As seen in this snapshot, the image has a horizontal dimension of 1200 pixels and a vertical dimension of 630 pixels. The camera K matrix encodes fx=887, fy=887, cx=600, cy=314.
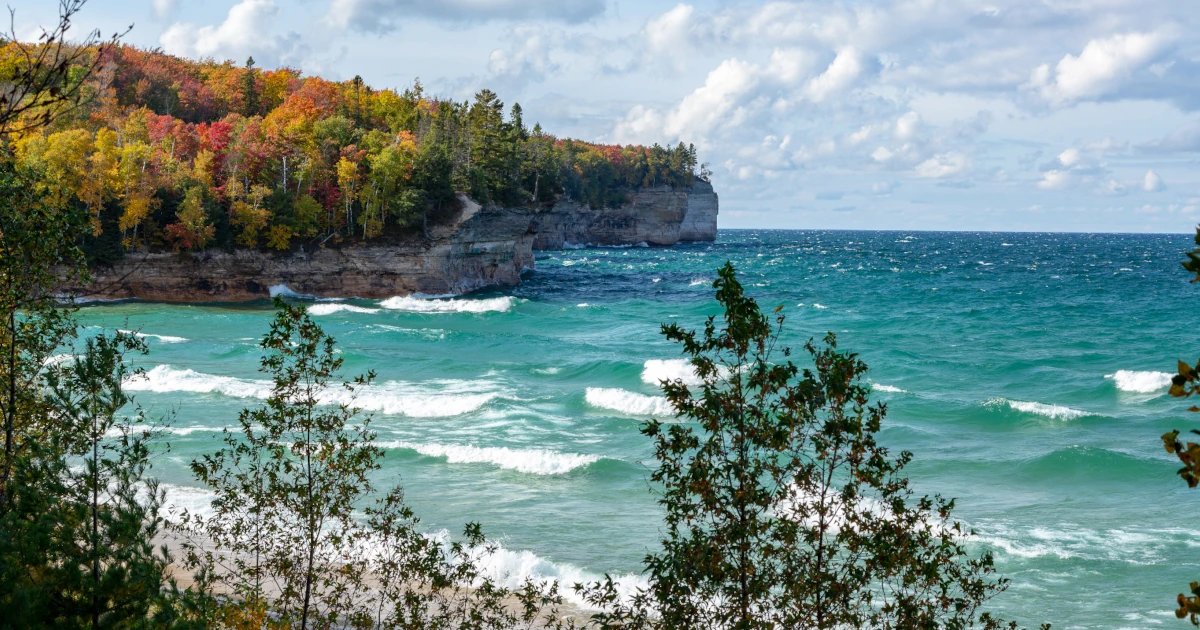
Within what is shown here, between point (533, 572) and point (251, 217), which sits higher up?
point (251, 217)

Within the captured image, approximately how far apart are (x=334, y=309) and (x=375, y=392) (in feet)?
80.2

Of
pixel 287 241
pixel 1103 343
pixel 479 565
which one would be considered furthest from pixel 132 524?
pixel 287 241

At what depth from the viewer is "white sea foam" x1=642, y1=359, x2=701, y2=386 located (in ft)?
131

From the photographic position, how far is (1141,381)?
38344mm

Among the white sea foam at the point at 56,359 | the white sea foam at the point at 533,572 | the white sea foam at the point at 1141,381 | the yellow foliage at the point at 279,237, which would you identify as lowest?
the white sea foam at the point at 533,572

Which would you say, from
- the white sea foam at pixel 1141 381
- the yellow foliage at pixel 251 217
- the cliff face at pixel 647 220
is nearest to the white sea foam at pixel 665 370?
the white sea foam at pixel 1141 381

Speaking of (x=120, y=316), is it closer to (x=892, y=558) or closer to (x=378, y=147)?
(x=378, y=147)

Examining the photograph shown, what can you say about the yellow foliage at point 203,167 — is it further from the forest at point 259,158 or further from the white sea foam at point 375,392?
the white sea foam at point 375,392

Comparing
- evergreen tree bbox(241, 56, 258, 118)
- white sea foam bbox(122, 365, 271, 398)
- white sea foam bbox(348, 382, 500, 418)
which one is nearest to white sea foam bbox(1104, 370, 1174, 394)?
white sea foam bbox(348, 382, 500, 418)

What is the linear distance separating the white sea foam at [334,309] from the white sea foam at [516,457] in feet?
103

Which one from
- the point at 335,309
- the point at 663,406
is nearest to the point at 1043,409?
the point at 663,406

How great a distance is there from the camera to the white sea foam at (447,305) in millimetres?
60253

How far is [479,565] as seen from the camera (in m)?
18.7

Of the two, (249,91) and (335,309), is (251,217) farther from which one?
(249,91)
